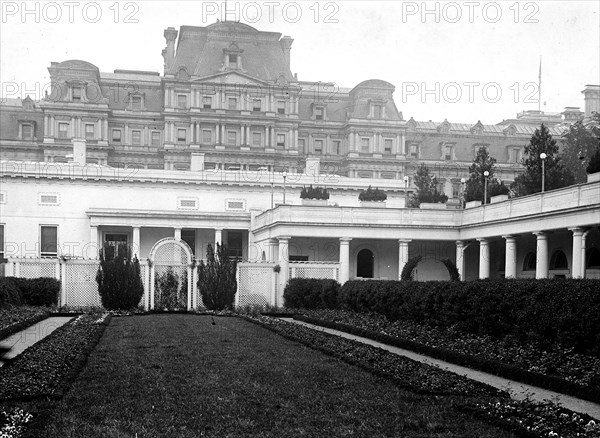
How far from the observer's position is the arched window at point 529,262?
42625mm

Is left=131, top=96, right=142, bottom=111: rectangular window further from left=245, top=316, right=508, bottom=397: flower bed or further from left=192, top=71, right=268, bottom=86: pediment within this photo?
left=245, top=316, right=508, bottom=397: flower bed

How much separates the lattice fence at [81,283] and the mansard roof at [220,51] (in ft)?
181

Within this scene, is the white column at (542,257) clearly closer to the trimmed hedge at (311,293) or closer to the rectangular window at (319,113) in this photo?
the trimmed hedge at (311,293)

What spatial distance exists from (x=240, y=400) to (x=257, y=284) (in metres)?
24.9

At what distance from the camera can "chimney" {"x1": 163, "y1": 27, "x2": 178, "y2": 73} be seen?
8844 cm

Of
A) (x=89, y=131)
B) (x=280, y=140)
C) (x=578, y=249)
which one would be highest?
(x=89, y=131)

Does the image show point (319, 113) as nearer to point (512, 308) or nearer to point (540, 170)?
point (540, 170)

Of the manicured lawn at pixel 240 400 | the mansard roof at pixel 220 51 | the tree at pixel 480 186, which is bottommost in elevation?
the manicured lawn at pixel 240 400

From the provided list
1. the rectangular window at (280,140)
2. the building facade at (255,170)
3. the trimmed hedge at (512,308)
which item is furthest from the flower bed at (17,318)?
the rectangular window at (280,140)

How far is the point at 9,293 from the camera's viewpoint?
2725 centimetres

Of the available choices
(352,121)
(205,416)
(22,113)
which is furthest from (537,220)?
(22,113)

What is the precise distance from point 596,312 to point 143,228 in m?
42.9

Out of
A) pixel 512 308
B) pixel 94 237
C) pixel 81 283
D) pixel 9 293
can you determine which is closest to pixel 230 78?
pixel 94 237

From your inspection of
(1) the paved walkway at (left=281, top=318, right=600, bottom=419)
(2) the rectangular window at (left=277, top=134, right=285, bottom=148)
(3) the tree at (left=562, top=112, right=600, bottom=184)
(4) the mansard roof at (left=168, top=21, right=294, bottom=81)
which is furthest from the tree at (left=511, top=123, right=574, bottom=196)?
(4) the mansard roof at (left=168, top=21, right=294, bottom=81)
